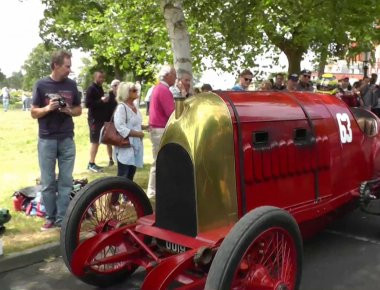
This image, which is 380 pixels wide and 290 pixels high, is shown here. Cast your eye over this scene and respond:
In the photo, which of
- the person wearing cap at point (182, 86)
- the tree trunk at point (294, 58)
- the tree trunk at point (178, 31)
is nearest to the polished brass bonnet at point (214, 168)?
the person wearing cap at point (182, 86)

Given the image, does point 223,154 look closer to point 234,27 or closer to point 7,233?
point 7,233

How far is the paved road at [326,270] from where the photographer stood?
3895 millimetres

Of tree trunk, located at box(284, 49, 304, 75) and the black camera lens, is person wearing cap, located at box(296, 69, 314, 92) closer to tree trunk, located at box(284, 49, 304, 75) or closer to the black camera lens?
the black camera lens

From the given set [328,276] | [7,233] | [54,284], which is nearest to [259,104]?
[328,276]

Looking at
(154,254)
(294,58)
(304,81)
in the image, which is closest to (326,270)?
(154,254)

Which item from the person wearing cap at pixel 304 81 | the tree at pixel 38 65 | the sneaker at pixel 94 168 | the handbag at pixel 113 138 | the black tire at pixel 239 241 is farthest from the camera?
the tree at pixel 38 65

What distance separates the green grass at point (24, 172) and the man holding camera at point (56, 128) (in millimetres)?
289

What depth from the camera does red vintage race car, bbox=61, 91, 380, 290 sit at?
2953mm

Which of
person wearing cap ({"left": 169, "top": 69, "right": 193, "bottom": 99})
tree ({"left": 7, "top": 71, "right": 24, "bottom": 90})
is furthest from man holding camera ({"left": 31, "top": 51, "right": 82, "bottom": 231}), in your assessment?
tree ({"left": 7, "top": 71, "right": 24, "bottom": 90})

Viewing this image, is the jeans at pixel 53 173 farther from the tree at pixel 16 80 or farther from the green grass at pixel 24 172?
the tree at pixel 16 80

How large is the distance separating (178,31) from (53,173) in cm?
262

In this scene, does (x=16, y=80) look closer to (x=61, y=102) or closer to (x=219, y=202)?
(x=61, y=102)

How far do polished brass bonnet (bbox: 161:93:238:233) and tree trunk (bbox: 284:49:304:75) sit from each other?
42.8 feet

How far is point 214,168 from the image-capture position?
3359mm
